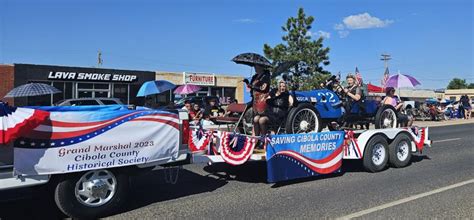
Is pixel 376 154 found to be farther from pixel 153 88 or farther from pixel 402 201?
pixel 153 88

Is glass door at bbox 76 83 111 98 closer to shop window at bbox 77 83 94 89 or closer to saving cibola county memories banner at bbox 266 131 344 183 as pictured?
shop window at bbox 77 83 94 89

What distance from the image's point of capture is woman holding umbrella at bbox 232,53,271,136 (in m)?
7.66

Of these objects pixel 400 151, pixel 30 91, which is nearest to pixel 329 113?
pixel 400 151

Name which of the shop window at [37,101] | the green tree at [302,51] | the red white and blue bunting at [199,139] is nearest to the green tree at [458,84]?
the green tree at [302,51]

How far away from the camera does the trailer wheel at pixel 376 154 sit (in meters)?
8.32

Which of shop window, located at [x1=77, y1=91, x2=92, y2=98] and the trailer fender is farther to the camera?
shop window, located at [x1=77, y1=91, x2=92, y2=98]

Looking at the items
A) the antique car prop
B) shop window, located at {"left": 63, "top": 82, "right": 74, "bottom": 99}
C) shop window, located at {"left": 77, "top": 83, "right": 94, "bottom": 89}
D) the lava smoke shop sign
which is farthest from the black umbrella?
shop window, located at {"left": 77, "top": 83, "right": 94, "bottom": 89}

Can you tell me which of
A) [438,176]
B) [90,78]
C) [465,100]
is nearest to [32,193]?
[438,176]

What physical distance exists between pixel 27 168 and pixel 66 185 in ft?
1.70

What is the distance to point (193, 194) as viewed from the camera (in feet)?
21.8

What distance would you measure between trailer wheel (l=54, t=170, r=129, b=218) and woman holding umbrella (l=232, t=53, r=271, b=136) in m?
2.77

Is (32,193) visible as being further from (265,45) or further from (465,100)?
(465,100)

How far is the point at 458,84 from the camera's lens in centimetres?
13850

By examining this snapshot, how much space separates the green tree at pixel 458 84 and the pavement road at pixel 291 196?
145394mm
